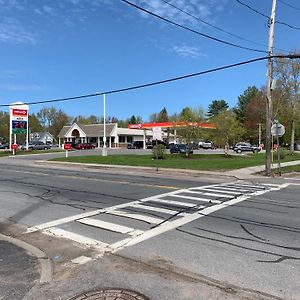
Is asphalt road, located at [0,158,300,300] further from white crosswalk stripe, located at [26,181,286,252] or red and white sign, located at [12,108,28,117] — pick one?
red and white sign, located at [12,108,28,117]

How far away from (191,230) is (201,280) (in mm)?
2971

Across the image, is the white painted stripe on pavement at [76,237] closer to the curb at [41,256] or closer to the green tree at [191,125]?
the curb at [41,256]

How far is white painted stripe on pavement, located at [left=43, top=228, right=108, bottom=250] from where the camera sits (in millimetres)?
7499

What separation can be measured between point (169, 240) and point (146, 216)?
2.32 metres

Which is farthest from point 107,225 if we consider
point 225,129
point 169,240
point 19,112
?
point 19,112

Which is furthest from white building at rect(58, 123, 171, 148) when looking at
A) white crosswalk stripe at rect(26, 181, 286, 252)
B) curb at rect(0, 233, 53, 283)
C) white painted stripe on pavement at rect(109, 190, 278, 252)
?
curb at rect(0, 233, 53, 283)

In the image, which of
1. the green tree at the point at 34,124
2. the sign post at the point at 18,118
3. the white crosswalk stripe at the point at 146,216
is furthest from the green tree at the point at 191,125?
the green tree at the point at 34,124

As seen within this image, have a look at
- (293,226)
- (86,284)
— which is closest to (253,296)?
(86,284)

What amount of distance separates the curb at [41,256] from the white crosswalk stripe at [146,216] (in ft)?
2.96

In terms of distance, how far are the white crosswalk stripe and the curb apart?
90 centimetres

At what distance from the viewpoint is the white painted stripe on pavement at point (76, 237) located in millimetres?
7499

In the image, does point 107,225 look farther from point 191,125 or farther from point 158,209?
point 191,125

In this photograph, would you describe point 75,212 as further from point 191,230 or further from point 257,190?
point 257,190

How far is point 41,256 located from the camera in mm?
6656
